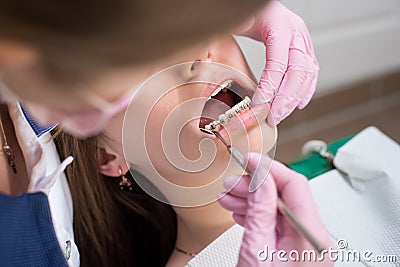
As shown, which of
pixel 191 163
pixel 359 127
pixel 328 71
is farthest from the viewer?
pixel 359 127

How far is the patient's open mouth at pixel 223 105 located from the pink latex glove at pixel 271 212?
112mm

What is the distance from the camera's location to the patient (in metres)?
0.73

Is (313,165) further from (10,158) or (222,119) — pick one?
(10,158)

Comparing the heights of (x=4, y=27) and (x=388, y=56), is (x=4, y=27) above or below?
above

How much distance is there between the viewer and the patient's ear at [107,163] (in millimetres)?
819

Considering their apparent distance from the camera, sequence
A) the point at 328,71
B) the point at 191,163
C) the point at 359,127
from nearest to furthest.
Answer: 1. the point at 191,163
2. the point at 328,71
3. the point at 359,127

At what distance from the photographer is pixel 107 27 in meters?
0.28

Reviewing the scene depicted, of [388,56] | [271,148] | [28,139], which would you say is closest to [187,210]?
[271,148]

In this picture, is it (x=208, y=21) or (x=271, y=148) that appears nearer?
(x=208, y=21)

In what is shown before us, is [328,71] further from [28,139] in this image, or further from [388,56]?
[28,139]

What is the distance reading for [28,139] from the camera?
0.70 m

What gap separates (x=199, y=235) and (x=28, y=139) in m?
0.33

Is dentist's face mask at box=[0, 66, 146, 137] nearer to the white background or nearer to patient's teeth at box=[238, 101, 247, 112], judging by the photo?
patient's teeth at box=[238, 101, 247, 112]

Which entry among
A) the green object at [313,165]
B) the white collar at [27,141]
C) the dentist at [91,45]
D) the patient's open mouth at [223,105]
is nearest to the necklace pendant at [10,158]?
the white collar at [27,141]
